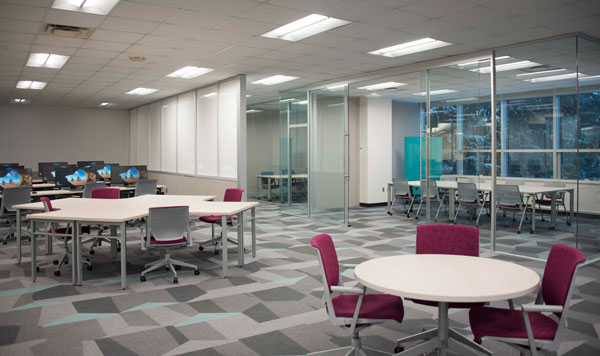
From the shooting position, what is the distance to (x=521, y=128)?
275 inches

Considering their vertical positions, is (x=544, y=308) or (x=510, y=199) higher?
(x=510, y=199)

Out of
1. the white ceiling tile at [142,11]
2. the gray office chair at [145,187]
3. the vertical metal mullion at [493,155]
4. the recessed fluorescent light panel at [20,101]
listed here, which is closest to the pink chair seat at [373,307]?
the white ceiling tile at [142,11]

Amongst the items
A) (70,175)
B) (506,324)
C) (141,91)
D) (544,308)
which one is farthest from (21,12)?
(141,91)

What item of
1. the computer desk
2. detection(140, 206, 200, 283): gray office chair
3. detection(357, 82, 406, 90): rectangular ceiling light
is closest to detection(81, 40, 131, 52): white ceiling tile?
the computer desk

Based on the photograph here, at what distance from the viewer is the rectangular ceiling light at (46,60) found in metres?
8.06

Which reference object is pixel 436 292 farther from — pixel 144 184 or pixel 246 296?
pixel 144 184

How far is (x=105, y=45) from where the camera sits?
23.0ft

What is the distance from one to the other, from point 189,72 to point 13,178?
4108mm

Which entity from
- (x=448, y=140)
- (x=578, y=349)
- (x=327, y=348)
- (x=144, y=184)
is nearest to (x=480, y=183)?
(x=448, y=140)

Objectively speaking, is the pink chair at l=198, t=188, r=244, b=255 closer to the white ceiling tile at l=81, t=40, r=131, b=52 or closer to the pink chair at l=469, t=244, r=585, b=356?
the white ceiling tile at l=81, t=40, r=131, b=52

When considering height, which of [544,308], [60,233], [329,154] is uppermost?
[329,154]

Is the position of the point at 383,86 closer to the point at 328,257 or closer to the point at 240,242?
the point at 240,242

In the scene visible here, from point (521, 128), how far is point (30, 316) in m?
6.90

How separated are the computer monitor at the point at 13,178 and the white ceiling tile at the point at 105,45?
3558mm
